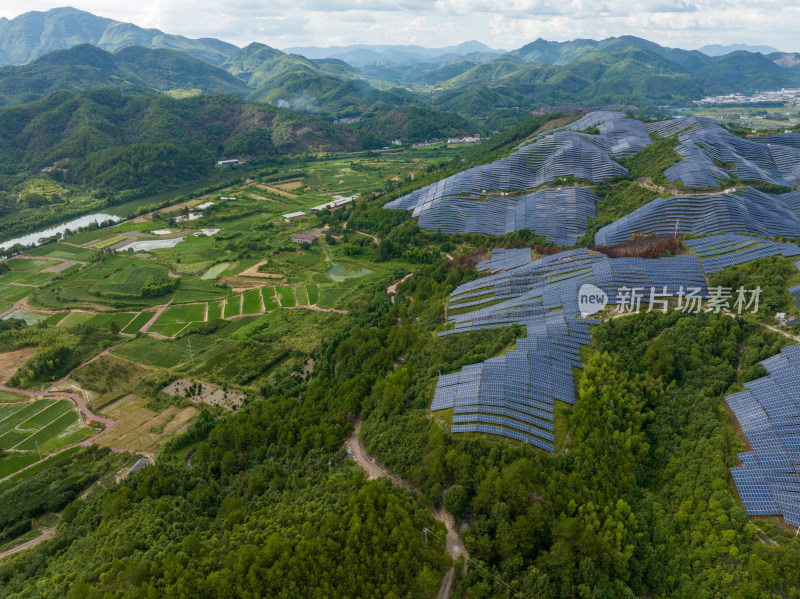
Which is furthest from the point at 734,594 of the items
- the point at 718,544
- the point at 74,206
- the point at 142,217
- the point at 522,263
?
the point at 74,206

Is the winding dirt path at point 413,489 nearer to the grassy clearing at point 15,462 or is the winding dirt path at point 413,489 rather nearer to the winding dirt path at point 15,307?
the grassy clearing at point 15,462

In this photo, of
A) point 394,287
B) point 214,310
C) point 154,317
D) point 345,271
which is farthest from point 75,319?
point 394,287

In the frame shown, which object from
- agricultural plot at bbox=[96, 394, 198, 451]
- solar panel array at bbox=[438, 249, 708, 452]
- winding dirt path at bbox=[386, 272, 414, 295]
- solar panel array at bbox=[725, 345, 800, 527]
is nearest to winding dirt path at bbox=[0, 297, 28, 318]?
agricultural plot at bbox=[96, 394, 198, 451]

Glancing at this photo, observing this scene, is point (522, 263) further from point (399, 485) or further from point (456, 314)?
point (399, 485)

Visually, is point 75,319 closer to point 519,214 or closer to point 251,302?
point 251,302

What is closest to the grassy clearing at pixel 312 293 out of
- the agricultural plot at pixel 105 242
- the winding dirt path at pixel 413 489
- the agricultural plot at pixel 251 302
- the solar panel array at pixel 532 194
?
the agricultural plot at pixel 251 302
